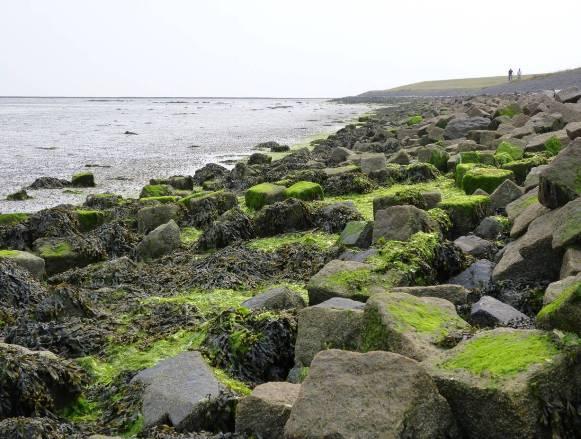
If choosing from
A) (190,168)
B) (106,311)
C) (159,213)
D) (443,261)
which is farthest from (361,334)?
(190,168)

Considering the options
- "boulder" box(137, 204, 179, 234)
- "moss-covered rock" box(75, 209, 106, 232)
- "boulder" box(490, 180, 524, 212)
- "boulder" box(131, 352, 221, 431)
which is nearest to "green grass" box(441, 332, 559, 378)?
"boulder" box(131, 352, 221, 431)

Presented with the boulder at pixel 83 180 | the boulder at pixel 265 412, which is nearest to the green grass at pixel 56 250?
the boulder at pixel 265 412

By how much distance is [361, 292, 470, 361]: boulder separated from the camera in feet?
10.3

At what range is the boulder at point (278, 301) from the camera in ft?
15.4

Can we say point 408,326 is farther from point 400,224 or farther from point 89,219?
point 89,219

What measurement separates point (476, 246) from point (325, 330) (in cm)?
265

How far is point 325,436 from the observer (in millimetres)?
2395

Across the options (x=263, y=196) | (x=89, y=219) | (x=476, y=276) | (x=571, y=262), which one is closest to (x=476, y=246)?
(x=476, y=276)

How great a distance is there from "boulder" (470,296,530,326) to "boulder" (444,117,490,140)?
12.1 m

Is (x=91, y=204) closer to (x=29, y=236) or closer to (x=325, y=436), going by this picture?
(x=29, y=236)

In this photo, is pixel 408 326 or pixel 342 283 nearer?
pixel 408 326

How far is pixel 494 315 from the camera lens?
3896mm

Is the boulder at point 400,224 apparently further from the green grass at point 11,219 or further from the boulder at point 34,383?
the green grass at point 11,219

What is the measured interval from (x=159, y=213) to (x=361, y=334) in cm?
594
